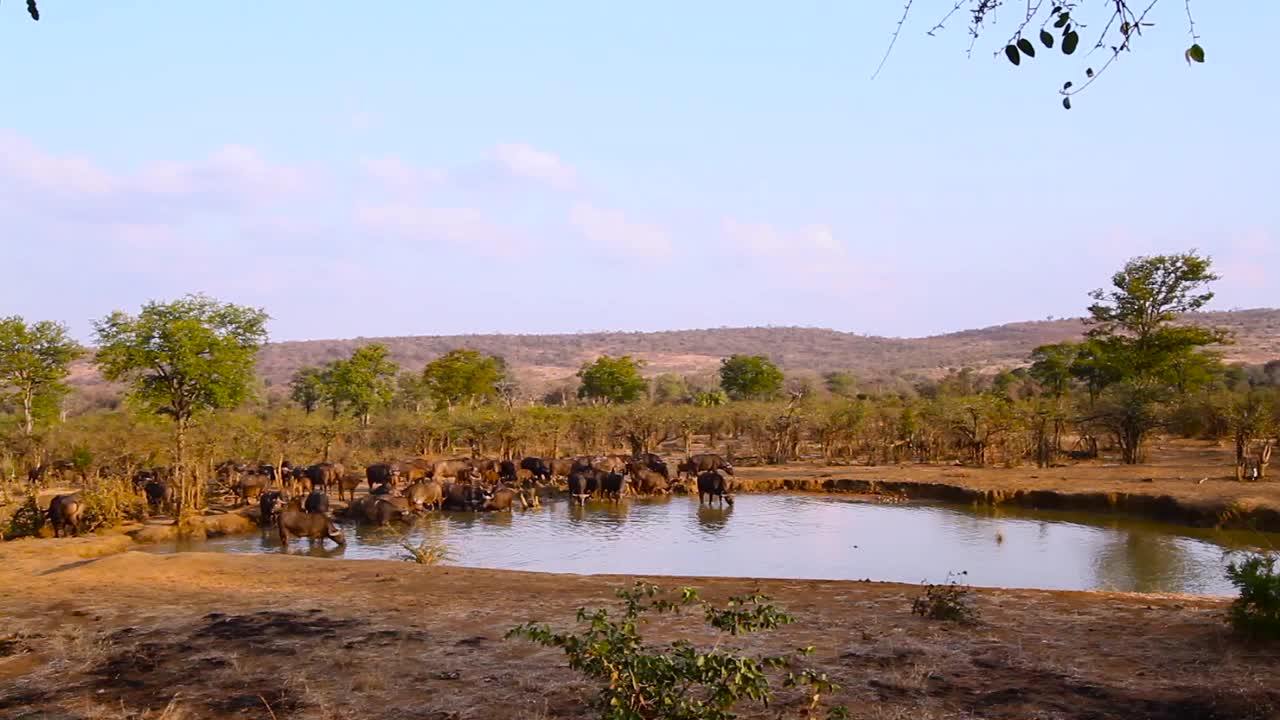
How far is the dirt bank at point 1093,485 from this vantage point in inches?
843

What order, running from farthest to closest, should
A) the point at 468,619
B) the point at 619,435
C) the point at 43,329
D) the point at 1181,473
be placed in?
the point at 619,435
the point at 43,329
the point at 1181,473
the point at 468,619

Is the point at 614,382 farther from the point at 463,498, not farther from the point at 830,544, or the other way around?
the point at 830,544

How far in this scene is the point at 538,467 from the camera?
3136 centimetres

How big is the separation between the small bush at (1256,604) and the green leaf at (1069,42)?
759 cm

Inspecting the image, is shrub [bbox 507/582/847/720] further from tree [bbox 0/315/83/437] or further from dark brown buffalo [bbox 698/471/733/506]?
tree [bbox 0/315/83/437]

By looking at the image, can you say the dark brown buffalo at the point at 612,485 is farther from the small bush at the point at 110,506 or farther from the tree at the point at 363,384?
the tree at the point at 363,384

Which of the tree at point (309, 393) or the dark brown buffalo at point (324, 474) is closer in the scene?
the dark brown buffalo at point (324, 474)

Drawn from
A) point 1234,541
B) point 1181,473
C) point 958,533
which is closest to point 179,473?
point 958,533

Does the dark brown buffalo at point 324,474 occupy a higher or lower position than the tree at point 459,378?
A: lower

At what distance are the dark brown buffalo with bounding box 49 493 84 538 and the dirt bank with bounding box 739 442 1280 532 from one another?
19349 mm

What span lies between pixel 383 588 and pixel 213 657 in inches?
152

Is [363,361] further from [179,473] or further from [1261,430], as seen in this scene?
[1261,430]

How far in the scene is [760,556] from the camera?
60.1 ft

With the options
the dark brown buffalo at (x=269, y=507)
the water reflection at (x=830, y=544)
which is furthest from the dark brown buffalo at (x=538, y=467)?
the dark brown buffalo at (x=269, y=507)
